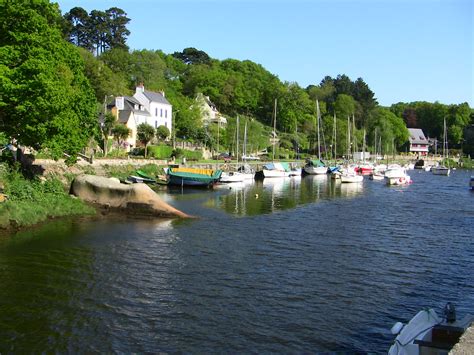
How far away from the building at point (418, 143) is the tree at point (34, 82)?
156 m

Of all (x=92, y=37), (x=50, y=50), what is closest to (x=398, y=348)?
(x=50, y=50)

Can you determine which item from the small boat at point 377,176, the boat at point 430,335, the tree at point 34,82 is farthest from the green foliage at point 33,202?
the small boat at point 377,176

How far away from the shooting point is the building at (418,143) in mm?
172250

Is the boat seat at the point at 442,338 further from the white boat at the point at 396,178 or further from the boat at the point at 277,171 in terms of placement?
the boat at the point at 277,171

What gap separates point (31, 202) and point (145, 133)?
Answer: 147 feet

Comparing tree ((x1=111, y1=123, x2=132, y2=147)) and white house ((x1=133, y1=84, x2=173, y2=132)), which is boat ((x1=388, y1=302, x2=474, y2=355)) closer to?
tree ((x1=111, y1=123, x2=132, y2=147))

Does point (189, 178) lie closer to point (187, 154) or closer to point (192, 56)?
point (187, 154)

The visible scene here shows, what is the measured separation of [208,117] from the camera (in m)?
117

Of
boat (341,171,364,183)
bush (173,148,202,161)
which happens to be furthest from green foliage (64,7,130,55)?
boat (341,171,364,183)

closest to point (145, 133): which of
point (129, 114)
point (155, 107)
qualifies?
point (129, 114)

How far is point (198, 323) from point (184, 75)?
140m

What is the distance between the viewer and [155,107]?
9300 cm

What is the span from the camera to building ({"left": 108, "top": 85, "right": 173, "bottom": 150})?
79062mm

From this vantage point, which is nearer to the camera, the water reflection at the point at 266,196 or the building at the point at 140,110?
the water reflection at the point at 266,196
